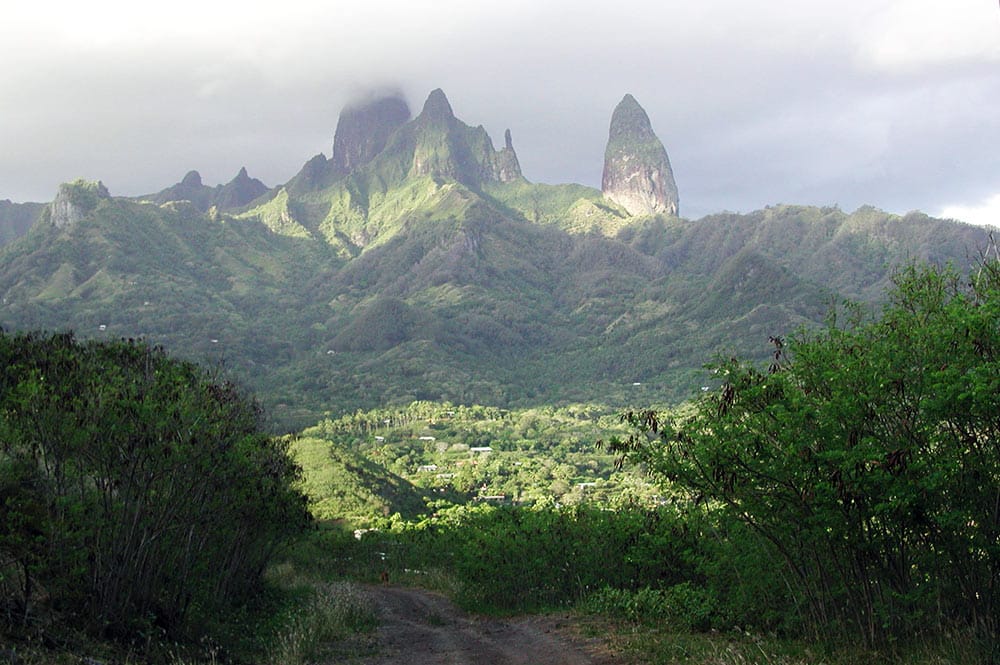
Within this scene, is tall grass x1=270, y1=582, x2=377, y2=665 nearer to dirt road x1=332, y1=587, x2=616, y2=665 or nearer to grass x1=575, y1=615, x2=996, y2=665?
dirt road x1=332, y1=587, x2=616, y2=665

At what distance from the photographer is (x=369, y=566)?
5422cm

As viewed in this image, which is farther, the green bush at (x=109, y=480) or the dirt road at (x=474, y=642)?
the dirt road at (x=474, y=642)

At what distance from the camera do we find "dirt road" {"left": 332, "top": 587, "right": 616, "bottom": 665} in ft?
58.1

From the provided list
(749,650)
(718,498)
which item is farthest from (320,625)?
(718,498)

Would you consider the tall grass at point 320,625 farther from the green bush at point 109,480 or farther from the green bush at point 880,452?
the green bush at point 880,452

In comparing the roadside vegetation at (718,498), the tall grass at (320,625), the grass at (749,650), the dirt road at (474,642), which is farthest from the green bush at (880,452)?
the tall grass at (320,625)

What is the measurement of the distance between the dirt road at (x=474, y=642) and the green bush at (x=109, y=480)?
16.0ft

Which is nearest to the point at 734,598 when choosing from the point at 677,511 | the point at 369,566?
the point at 677,511

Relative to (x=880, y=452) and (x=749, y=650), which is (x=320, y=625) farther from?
(x=880, y=452)

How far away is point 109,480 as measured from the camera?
47.1 ft

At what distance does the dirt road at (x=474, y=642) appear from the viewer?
58.1ft

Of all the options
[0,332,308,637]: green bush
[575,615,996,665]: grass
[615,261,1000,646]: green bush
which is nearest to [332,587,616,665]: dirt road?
[575,615,996,665]: grass

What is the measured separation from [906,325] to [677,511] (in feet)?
43.4

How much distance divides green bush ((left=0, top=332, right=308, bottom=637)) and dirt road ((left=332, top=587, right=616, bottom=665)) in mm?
4870
